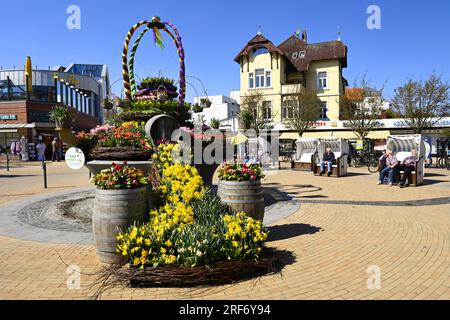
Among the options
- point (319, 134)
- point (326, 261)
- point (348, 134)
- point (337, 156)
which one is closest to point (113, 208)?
point (326, 261)

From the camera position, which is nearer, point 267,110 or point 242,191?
point 242,191

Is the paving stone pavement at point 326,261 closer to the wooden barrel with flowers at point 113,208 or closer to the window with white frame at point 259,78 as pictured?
the wooden barrel with flowers at point 113,208

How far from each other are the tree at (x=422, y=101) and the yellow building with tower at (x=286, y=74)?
856 centimetres

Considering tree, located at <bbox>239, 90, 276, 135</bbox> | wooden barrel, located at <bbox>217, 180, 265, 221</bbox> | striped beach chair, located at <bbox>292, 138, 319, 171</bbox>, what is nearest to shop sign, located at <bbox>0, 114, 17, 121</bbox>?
tree, located at <bbox>239, 90, 276, 135</bbox>

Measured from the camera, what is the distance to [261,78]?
117 ft

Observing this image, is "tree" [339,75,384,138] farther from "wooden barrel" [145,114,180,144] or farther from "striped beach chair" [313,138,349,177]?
"wooden barrel" [145,114,180,144]

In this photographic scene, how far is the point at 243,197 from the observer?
16.3ft

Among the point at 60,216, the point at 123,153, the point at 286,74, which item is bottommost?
the point at 60,216

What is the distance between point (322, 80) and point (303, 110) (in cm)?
694

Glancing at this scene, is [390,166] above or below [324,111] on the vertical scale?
below

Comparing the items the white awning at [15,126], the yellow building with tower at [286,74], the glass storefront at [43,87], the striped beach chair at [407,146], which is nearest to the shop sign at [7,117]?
the white awning at [15,126]

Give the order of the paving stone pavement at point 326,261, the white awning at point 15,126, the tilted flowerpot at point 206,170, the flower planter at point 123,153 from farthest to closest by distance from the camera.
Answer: the white awning at point 15,126 < the tilted flowerpot at point 206,170 < the flower planter at point 123,153 < the paving stone pavement at point 326,261

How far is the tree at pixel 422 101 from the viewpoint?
81.3 feet

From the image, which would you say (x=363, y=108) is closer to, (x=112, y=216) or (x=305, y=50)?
(x=305, y=50)
